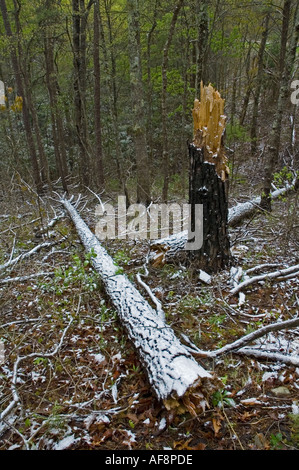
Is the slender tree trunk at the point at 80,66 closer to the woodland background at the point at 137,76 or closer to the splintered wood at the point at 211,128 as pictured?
the woodland background at the point at 137,76

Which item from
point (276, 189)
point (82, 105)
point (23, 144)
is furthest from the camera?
point (23, 144)

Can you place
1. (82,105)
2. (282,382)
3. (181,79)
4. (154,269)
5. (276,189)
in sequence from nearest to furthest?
(282,382) → (154,269) → (276,189) → (82,105) → (181,79)

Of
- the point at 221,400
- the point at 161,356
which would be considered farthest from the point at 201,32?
the point at 221,400

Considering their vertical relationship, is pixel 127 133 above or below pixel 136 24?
below

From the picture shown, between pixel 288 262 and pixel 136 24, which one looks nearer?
pixel 288 262

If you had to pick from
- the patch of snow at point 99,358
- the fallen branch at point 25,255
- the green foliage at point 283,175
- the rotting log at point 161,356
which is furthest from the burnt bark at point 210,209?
the fallen branch at point 25,255

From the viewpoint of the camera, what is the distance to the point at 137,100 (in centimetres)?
732

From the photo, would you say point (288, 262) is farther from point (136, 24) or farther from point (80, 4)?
point (80, 4)

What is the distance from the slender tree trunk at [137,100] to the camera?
677 cm

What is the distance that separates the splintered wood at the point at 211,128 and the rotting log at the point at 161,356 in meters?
2.18

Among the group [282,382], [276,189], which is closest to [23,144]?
[276,189]

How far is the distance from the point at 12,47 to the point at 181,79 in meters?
6.91

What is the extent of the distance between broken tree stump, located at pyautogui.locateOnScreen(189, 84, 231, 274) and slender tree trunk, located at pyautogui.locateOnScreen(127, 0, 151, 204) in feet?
11.6

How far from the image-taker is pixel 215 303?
3.83 meters
